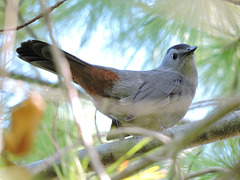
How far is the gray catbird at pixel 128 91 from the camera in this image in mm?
2795

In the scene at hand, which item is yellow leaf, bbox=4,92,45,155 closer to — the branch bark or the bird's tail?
the branch bark

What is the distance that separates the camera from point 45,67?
2.86 metres

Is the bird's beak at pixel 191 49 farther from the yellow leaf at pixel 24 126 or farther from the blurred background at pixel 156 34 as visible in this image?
the yellow leaf at pixel 24 126

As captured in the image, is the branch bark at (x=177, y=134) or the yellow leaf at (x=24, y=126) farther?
the branch bark at (x=177, y=134)

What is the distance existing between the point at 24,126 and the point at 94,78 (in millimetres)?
2100

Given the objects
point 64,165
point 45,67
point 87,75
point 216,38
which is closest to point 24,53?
point 45,67

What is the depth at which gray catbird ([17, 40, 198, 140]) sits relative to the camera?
2.79m

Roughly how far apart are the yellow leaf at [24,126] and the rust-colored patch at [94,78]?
205 cm

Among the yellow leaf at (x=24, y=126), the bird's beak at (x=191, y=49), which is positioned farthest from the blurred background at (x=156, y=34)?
the yellow leaf at (x=24, y=126)

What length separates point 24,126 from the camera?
2.61 ft

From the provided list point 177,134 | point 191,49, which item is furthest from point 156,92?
point 177,134

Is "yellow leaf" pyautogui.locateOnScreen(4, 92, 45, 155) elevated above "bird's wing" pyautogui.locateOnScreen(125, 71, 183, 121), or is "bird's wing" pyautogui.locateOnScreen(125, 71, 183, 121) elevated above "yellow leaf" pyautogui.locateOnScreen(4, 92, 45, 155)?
"bird's wing" pyautogui.locateOnScreen(125, 71, 183, 121)

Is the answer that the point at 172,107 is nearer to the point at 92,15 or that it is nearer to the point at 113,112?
the point at 113,112

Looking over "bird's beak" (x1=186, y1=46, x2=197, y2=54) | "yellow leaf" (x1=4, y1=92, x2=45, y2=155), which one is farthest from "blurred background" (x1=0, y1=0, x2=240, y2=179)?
"yellow leaf" (x1=4, y1=92, x2=45, y2=155)
